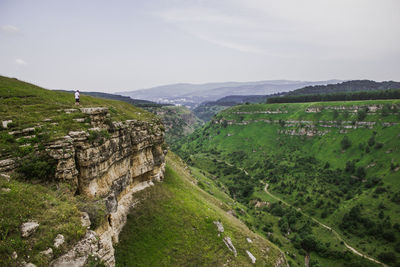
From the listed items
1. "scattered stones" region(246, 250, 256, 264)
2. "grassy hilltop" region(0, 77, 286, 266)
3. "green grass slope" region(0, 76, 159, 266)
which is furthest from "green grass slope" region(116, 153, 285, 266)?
"green grass slope" region(0, 76, 159, 266)

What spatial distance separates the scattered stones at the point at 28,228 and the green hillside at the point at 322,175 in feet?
264

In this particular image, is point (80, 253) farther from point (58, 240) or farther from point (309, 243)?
point (309, 243)

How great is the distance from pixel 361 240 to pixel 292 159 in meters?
72.5

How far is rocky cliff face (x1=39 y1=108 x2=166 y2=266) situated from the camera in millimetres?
21969

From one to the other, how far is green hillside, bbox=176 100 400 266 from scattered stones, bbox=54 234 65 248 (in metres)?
79.1

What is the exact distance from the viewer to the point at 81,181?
2630cm

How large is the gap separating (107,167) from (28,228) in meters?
15.5

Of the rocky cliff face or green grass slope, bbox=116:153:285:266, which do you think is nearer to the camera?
the rocky cliff face

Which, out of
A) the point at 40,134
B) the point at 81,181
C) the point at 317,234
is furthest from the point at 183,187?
the point at 317,234

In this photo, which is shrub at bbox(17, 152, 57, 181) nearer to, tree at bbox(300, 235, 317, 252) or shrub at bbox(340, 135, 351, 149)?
tree at bbox(300, 235, 317, 252)

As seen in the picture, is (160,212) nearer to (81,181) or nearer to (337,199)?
(81,181)

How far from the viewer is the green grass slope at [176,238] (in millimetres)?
33500

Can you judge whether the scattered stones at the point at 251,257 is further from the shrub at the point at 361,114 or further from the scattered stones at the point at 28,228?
the shrub at the point at 361,114

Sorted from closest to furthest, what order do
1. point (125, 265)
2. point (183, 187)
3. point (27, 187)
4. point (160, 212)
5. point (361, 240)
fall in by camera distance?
point (27, 187) < point (125, 265) < point (160, 212) < point (183, 187) < point (361, 240)
